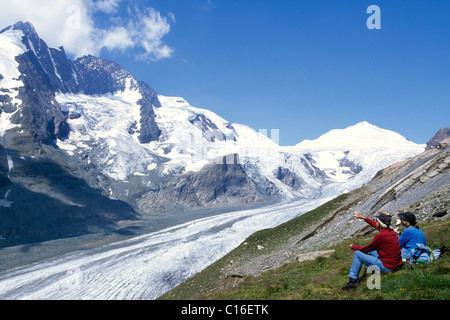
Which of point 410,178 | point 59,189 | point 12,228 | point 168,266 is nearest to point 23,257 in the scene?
point 12,228

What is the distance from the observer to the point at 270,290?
13852 millimetres

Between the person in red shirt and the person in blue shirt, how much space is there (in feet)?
2.96

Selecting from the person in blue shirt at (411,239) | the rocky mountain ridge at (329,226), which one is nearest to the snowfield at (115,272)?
the rocky mountain ridge at (329,226)

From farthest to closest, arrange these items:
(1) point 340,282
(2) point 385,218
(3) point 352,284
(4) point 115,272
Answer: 1. (4) point 115,272
2. (1) point 340,282
3. (2) point 385,218
4. (3) point 352,284

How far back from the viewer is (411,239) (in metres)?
11.7

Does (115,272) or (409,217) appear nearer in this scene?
(409,217)

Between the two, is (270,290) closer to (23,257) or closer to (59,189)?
(23,257)

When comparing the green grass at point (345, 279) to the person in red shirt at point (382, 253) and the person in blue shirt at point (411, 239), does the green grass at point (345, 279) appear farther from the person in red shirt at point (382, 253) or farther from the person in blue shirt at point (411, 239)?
the person in blue shirt at point (411, 239)

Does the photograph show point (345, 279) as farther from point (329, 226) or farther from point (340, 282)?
point (329, 226)

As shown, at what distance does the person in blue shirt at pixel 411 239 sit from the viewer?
1140 cm

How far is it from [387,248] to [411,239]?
1553 millimetres

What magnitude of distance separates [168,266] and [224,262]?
3987 cm

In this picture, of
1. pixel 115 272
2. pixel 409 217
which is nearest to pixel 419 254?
pixel 409 217

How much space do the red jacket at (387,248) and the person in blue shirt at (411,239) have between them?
2.96 ft
